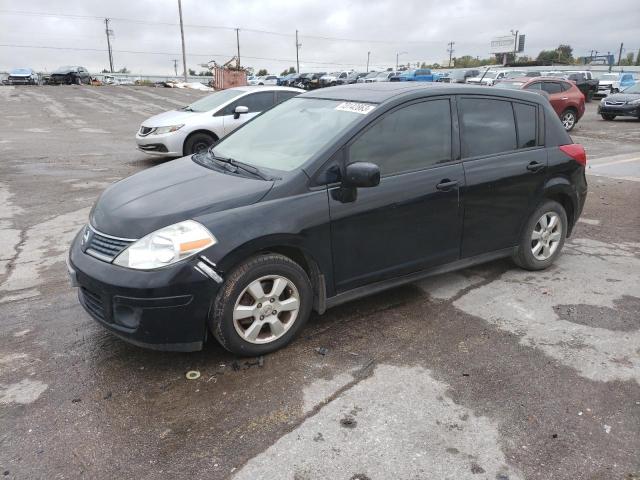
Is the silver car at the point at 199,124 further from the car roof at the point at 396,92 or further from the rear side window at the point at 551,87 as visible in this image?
the rear side window at the point at 551,87

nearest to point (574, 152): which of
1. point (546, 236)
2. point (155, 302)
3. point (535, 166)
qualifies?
point (535, 166)

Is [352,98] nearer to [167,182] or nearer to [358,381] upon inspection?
[167,182]

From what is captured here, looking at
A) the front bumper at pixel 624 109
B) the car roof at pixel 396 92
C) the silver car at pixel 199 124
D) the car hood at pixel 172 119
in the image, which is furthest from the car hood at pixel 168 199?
the front bumper at pixel 624 109

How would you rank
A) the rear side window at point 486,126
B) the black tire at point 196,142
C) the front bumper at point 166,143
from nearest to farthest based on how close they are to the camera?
the rear side window at point 486,126 < the front bumper at point 166,143 < the black tire at point 196,142

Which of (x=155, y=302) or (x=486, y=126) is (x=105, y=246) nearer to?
(x=155, y=302)

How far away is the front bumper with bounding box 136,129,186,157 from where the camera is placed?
989 centimetres

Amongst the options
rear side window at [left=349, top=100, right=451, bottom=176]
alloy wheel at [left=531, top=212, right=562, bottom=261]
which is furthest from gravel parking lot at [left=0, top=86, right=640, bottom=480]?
rear side window at [left=349, top=100, right=451, bottom=176]

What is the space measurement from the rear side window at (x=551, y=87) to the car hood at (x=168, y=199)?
604 inches

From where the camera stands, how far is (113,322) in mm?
3115

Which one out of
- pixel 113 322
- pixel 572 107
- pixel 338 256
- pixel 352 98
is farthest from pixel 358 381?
pixel 572 107

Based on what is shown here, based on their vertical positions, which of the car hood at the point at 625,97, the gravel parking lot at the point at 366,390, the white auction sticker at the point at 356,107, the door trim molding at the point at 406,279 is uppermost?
the white auction sticker at the point at 356,107

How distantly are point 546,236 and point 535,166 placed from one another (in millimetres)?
713

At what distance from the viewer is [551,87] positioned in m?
16.5

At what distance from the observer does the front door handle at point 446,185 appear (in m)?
3.96
